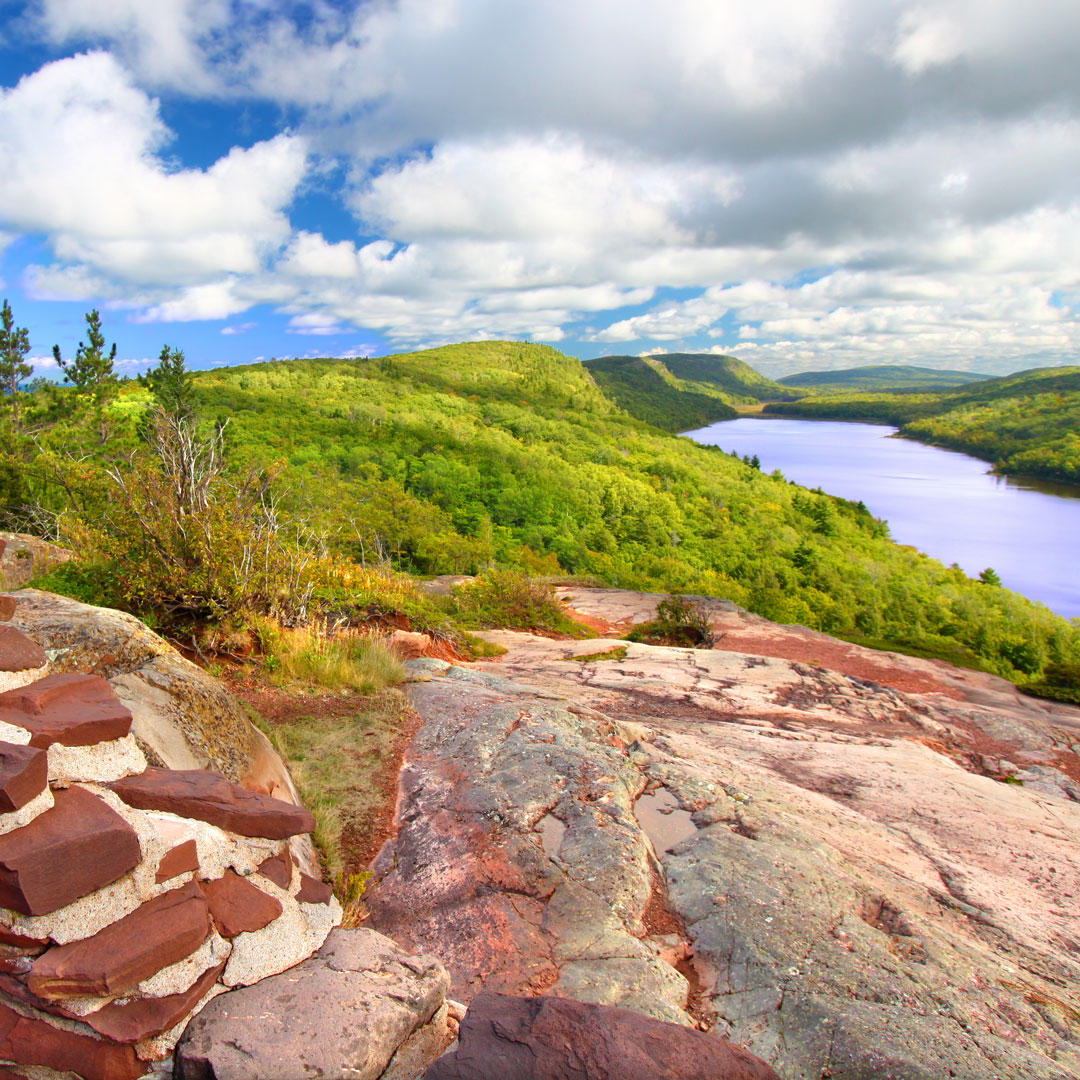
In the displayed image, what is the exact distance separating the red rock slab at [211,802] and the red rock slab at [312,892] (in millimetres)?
245

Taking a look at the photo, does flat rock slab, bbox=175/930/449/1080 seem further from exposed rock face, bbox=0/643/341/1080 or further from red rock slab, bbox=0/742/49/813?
red rock slab, bbox=0/742/49/813

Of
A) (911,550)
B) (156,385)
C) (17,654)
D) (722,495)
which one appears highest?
(156,385)

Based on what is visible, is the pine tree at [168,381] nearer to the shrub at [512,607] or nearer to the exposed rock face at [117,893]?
the shrub at [512,607]

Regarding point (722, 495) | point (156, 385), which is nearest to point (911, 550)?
point (722, 495)

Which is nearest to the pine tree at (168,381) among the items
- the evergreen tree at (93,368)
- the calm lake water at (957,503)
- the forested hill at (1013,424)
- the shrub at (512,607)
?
the evergreen tree at (93,368)

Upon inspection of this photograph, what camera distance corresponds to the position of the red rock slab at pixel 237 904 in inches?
106

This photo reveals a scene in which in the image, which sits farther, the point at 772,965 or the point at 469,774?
the point at 469,774

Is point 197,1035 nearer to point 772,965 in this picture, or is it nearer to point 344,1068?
point 344,1068

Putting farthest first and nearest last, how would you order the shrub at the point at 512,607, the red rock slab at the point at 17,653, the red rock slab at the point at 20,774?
the shrub at the point at 512,607 < the red rock slab at the point at 17,653 < the red rock slab at the point at 20,774

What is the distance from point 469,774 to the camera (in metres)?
5.21

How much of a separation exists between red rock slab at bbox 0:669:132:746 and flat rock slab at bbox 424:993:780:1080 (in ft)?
6.93

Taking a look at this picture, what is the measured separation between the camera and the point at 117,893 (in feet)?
8.17

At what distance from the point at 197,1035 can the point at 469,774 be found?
10.0 feet

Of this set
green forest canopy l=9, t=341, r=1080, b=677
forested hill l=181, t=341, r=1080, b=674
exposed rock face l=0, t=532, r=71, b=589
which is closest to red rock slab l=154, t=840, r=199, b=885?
exposed rock face l=0, t=532, r=71, b=589
